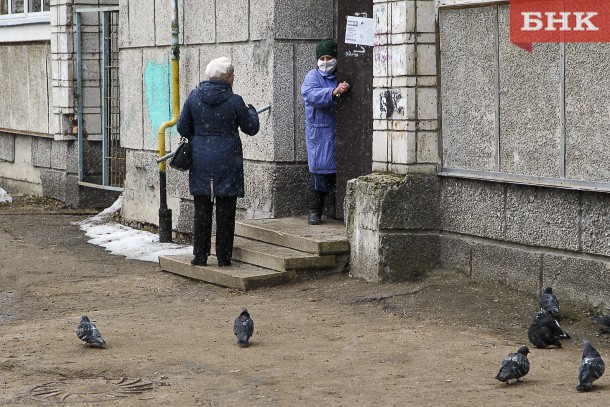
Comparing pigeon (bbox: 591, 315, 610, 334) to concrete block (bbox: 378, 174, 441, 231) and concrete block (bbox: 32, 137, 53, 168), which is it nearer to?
concrete block (bbox: 378, 174, 441, 231)

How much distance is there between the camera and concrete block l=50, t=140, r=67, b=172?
18250 mm

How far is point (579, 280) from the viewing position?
9.11 meters

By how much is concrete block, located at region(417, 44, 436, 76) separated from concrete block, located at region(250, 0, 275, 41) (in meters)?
2.20

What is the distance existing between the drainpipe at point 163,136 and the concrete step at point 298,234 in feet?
5.36

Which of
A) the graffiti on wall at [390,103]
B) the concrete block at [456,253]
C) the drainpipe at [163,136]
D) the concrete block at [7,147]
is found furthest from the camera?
the concrete block at [7,147]

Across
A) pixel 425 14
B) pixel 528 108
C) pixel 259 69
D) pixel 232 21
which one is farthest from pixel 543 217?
pixel 232 21

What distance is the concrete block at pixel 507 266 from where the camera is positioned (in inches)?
377

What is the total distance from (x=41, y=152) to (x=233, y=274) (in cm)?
900

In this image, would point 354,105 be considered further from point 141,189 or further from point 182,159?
point 141,189

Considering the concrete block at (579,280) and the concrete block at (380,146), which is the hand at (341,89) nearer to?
the concrete block at (380,146)

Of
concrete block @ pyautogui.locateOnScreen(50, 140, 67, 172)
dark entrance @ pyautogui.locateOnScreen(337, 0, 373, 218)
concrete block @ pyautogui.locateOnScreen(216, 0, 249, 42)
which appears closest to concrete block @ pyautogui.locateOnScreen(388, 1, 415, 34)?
dark entrance @ pyautogui.locateOnScreen(337, 0, 373, 218)

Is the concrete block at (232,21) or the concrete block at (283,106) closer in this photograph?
the concrete block at (283,106)

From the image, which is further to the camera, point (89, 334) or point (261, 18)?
point (261, 18)

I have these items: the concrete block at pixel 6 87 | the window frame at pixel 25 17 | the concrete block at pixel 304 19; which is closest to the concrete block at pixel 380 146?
the concrete block at pixel 304 19
